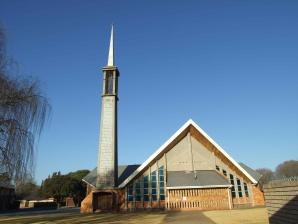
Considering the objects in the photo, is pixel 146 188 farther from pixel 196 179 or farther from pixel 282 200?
pixel 282 200

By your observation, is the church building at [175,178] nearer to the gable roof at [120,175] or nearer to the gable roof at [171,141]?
the gable roof at [171,141]

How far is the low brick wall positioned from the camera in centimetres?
710

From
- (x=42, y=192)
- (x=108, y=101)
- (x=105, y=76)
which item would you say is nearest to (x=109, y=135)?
(x=108, y=101)

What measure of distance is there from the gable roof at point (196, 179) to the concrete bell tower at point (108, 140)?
193 inches

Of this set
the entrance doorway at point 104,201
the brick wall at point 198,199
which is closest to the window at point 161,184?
the brick wall at point 198,199

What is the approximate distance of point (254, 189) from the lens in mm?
24688

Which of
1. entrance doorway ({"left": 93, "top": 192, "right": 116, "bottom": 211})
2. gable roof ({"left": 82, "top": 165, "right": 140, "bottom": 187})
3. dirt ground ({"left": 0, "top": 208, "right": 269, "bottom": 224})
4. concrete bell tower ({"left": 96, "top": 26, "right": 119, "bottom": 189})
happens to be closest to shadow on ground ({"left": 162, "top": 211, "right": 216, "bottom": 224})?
dirt ground ({"left": 0, "top": 208, "right": 269, "bottom": 224})

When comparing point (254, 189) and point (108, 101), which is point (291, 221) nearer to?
point (254, 189)

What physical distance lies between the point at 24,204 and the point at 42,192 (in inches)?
153

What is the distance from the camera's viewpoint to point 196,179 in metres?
24.0

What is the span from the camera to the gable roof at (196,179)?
75.8 feet

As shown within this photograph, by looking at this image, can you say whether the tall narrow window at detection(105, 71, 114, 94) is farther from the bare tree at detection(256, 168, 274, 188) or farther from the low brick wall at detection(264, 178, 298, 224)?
the low brick wall at detection(264, 178, 298, 224)

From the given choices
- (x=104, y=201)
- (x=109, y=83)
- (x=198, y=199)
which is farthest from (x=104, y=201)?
(x=109, y=83)

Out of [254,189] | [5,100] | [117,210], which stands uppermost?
[5,100]
